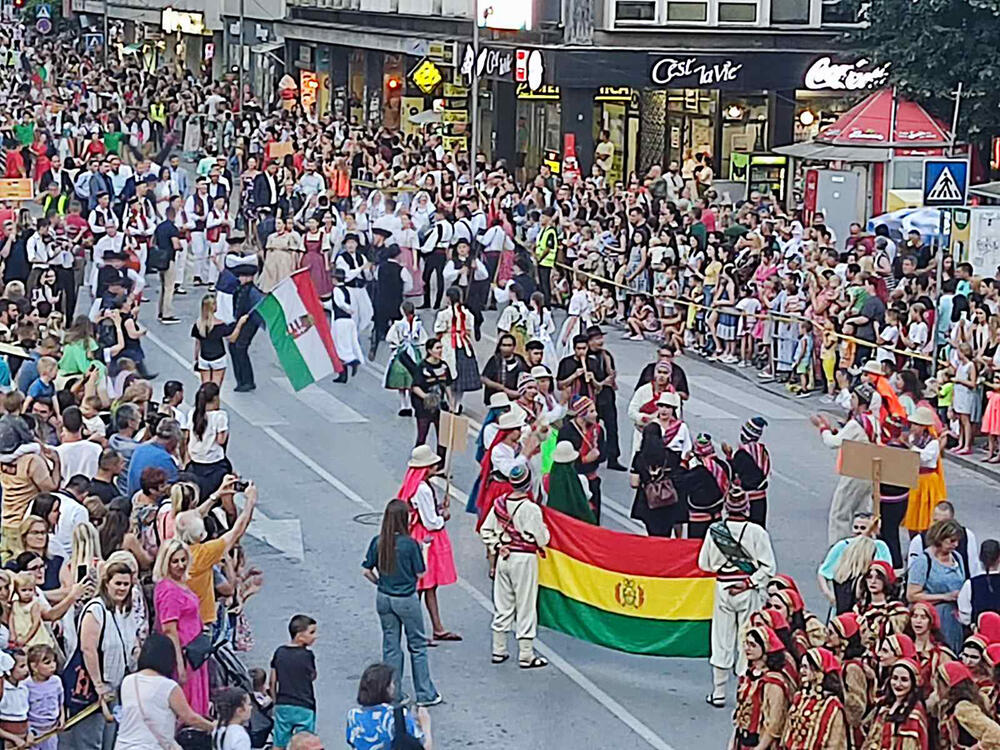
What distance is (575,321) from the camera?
24000 millimetres

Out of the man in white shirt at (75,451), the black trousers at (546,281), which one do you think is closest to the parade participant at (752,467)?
the man in white shirt at (75,451)

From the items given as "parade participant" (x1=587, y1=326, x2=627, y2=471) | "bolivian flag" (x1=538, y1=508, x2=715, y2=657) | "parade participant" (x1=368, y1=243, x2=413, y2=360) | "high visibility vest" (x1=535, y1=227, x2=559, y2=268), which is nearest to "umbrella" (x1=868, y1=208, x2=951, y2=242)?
"high visibility vest" (x1=535, y1=227, x2=559, y2=268)

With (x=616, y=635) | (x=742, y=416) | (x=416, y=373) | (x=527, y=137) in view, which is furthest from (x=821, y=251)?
(x=527, y=137)

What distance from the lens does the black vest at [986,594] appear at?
12.4m

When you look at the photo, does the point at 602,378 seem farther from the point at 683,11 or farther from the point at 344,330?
the point at 683,11

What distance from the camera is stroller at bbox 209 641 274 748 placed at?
11.6m

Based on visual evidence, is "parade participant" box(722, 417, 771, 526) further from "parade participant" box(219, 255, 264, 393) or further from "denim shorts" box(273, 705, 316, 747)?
"parade participant" box(219, 255, 264, 393)

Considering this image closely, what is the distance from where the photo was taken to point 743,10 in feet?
138

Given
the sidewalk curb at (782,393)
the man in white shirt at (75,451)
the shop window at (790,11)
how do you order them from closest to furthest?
the man in white shirt at (75,451), the sidewalk curb at (782,393), the shop window at (790,11)

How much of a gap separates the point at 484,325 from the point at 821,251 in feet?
15.8

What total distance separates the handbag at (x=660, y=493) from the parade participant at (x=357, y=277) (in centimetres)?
952

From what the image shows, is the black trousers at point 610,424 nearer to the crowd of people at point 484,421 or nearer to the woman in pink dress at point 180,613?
the crowd of people at point 484,421

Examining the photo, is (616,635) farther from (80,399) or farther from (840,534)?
(80,399)

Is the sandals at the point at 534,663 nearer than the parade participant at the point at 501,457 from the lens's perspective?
Yes
